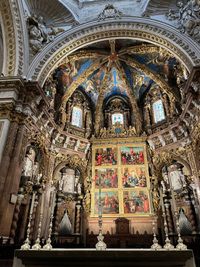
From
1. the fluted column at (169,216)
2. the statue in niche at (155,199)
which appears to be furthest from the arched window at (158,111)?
the fluted column at (169,216)

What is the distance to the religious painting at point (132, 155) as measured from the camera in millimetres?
15870

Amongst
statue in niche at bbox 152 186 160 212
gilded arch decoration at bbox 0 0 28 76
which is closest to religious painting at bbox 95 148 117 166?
statue in niche at bbox 152 186 160 212

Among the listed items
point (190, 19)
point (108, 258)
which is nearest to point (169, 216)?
point (108, 258)

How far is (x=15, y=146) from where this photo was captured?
10.4 meters

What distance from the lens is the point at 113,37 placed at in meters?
14.4

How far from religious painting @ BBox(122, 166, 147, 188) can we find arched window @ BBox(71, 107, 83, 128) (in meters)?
5.69

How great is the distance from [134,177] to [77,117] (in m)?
7.19

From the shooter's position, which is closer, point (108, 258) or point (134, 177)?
point (108, 258)

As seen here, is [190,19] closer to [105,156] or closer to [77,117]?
[105,156]

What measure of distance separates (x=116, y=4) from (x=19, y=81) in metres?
9.89

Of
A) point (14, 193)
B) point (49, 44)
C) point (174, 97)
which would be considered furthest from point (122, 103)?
point (14, 193)

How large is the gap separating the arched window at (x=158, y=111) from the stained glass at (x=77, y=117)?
21.2 feet

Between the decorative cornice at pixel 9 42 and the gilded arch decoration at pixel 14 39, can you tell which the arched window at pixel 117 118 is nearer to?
the gilded arch decoration at pixel 14 39

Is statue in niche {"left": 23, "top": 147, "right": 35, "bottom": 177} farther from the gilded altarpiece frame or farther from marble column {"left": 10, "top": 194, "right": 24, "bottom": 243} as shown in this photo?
the gilded altarpiece frame
